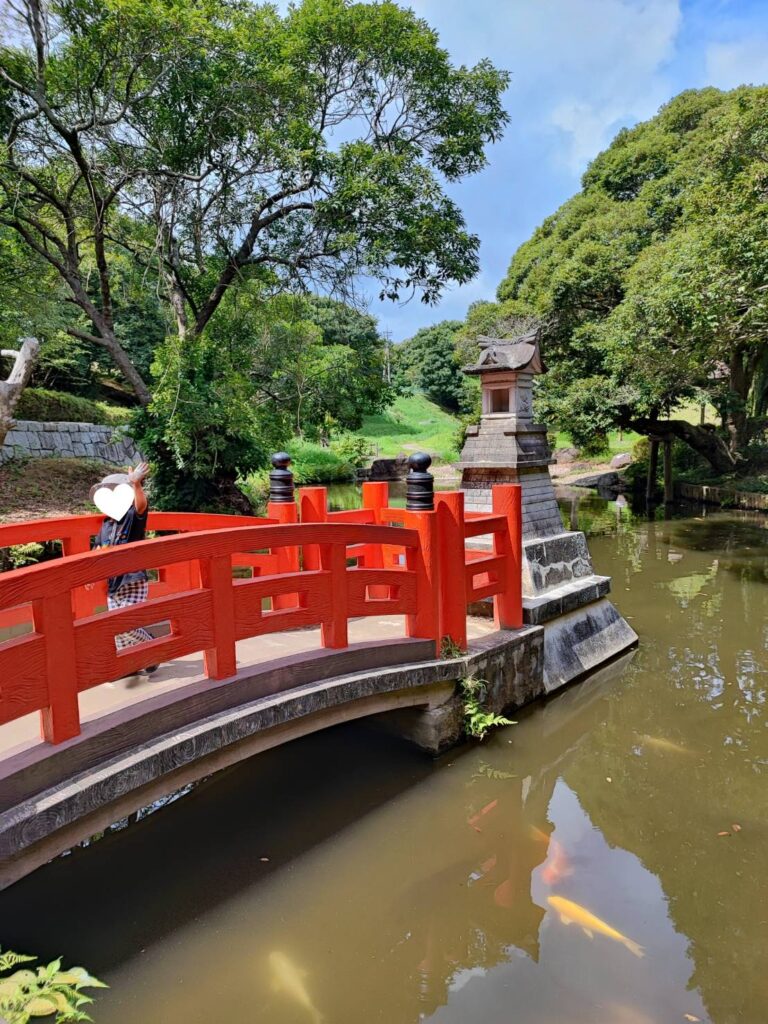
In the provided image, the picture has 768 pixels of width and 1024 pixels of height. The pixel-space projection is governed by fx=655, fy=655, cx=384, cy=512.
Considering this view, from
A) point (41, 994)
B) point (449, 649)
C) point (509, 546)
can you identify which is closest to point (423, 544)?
point (449, 649)

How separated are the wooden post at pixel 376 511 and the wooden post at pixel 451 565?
1238 millimetres

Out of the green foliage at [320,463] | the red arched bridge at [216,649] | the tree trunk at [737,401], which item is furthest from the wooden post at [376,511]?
the green foliage at [320,463]

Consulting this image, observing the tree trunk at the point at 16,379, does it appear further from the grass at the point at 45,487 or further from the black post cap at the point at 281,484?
the black post cap at the point at 281,484

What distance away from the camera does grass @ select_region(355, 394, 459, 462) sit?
34844 mm

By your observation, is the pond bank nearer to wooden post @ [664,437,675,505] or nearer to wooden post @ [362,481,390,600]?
wooden post @ [664,437,675,505]

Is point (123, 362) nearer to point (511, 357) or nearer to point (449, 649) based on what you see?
point (511, 357)

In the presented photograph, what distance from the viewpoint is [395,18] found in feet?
30.9

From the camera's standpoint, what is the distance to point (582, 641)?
6848 mm

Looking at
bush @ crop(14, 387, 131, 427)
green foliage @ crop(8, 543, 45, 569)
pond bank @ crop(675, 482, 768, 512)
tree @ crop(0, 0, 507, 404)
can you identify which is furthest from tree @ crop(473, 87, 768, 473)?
bush @ crop(14, 387, 131, 427)

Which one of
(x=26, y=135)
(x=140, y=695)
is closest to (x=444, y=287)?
(x=26, y=135)

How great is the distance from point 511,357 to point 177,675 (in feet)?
15.1

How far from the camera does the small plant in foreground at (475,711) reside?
5098 mm

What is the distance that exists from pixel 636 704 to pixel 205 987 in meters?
4.52

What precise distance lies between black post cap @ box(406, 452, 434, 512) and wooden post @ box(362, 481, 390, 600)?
1.45 metres
